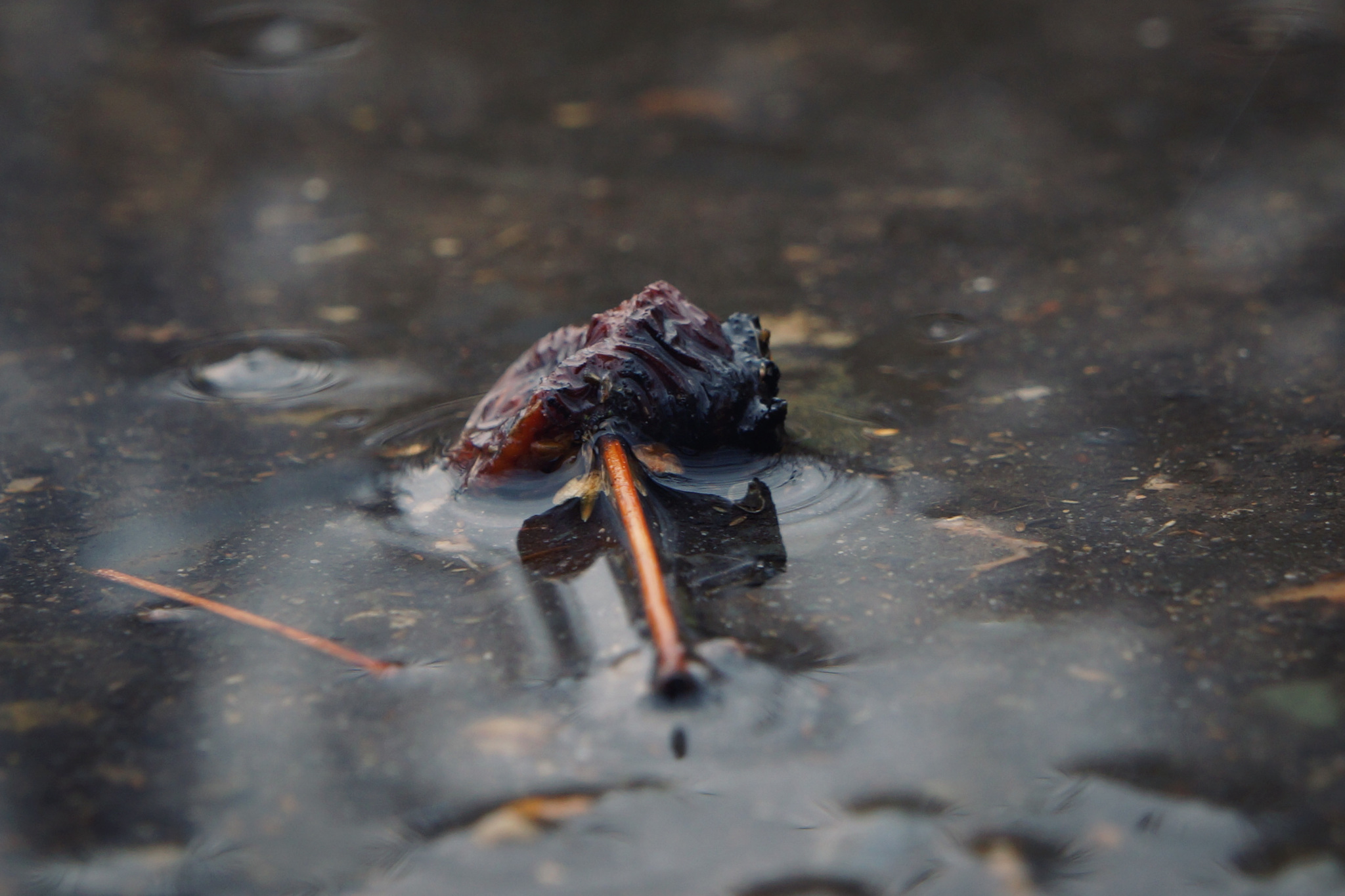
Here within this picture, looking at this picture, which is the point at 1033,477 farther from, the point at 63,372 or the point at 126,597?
the point at 63,372

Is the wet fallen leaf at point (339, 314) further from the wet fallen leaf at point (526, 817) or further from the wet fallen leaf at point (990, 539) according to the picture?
the wet fallen leaf at point (526, 817)

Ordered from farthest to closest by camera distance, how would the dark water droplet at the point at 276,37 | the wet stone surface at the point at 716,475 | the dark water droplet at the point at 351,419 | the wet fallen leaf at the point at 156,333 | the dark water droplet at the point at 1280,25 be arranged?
the dark water droplet at the point at 276,37, the dark water droplet at the point at 1280,25, the wet fallen leaf at the point at 156,333, the dark water droplet at the point at 351,419, the wet stone surface at the point at 716,475

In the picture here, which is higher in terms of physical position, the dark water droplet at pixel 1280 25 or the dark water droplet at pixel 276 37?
the dark water droplet at pixel 276 37

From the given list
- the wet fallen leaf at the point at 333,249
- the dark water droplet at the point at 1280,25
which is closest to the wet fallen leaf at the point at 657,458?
the wet fallen leaf at the point at 333,249

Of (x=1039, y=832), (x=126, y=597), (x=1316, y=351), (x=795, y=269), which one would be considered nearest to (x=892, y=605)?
(x=1039, y=832)

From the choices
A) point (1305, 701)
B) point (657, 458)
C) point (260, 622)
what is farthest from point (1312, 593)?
point (260, 622)

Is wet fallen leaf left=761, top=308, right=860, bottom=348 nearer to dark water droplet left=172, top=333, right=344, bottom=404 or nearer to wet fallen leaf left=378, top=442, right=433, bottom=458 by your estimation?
wet fallen leaf left=378, top=442, right=433, bottom=458
